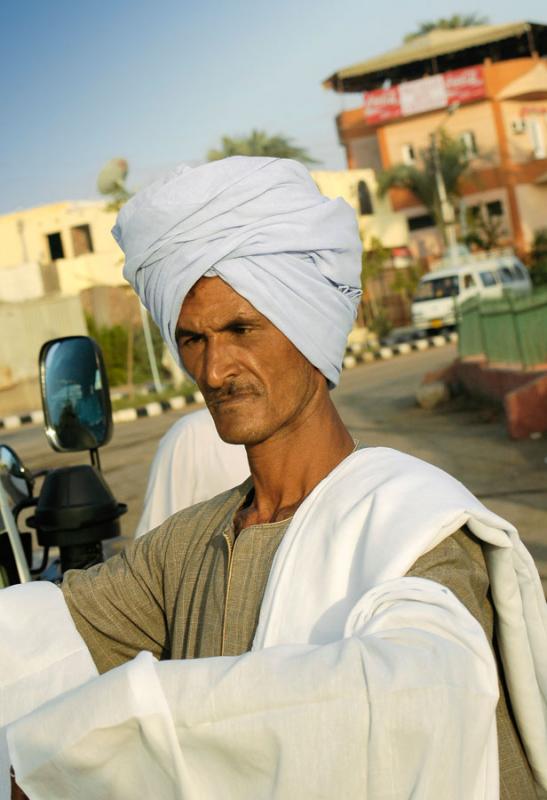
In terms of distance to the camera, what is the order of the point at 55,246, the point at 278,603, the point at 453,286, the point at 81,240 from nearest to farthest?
the point at 278,603, the point at 453,286, the point at 81,240, the point at 55,246

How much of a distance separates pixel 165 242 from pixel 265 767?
98 cm

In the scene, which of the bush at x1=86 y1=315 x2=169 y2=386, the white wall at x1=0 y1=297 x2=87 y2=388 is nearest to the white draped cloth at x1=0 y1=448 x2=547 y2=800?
the white wall at x1=0 y1=297 x2=87 y2=388

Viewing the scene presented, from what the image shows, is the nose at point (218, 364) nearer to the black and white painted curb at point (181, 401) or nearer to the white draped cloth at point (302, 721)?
the white draped cloth at point (302, 721)

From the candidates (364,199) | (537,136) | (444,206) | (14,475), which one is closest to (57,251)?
(364,199)

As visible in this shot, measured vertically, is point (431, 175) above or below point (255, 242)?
below

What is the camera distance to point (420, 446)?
1435 centimetres

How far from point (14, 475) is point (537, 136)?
55.2 metres

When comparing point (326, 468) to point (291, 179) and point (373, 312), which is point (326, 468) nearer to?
point (291, 179)

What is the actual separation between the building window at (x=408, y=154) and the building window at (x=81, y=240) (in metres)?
14.4

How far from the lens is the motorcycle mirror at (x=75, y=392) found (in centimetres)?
363

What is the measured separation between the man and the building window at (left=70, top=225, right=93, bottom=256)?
47.8 meters

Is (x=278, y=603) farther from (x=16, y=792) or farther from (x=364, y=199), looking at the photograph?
(x=364, y=199)

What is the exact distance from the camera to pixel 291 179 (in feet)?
7.26

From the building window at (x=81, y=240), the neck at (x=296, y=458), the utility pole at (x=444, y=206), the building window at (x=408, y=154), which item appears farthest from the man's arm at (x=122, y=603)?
the building window at (x=408, y=154)
